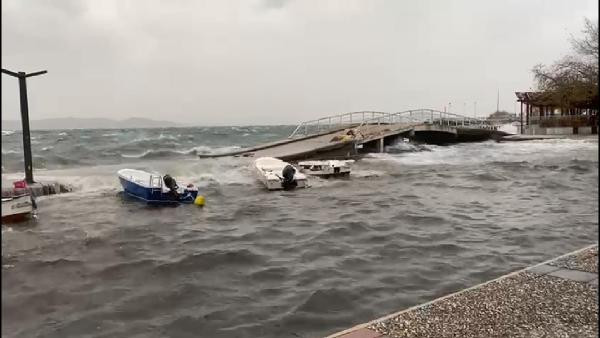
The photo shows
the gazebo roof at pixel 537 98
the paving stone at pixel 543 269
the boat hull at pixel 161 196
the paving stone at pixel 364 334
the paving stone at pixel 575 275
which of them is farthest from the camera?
the gazebo roof at pixel 537 98

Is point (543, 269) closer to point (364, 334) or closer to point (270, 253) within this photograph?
point (364, 334)

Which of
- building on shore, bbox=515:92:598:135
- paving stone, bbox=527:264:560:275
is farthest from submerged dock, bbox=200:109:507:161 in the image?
paving stone, bbox=527:264:560:275

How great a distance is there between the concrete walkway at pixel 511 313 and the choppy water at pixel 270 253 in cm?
123

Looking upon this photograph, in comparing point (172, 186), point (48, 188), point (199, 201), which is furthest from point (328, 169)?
point (48, 188)

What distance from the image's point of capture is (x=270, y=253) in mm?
9844

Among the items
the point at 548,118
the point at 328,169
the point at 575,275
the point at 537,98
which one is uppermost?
the point at 537,98

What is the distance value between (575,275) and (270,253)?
17.8ft

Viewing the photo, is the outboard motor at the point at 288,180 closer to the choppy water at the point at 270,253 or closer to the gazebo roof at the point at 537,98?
the choppy water at the point at 270,253

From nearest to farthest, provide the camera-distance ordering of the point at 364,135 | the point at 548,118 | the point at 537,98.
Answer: the point at 364,135 < the point at 548,118 < the point at 537,98

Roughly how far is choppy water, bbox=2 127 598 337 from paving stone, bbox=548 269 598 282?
142 cm

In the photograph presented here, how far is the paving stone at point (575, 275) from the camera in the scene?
586cm

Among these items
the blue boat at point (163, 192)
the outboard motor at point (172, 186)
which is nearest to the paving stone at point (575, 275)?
the blue boat at point (163, 192)

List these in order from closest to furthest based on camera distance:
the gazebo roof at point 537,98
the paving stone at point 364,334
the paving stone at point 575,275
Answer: the paving stone at point 364,334 → the paving stone at point 575,275 → the gazebo roof at point 537,98

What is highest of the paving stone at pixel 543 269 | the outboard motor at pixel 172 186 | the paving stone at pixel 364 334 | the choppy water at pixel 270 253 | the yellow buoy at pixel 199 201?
the outboard motor at pixel 172 186
